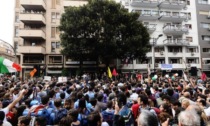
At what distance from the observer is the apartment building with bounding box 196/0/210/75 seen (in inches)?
1724

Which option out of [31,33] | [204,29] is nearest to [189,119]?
[31,33]

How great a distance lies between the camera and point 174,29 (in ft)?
139

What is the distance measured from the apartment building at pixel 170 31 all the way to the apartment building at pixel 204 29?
1.10 metres

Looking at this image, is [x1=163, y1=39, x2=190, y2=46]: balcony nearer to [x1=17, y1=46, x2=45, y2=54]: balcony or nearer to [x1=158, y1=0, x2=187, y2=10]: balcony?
[x1=158, y1=0, x2=187, y2=10]: balcony

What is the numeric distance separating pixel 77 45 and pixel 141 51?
350 inches

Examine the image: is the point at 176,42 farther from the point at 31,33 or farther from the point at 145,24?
the point at 31,33

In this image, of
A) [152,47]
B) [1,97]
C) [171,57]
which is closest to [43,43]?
[152,47]

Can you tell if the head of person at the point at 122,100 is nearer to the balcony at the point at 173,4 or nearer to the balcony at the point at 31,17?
the balcony at the point at 31,17

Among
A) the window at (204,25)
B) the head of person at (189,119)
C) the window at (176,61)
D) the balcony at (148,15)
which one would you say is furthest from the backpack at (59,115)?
the window at (204,25)

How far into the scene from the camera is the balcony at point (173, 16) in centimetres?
4265

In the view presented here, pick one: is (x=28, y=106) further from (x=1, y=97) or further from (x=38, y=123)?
(x=38, y=123)

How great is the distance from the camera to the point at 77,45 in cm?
2916

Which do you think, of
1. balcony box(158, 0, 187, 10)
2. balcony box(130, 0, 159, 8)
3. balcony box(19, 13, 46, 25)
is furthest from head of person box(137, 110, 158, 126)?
balcony box(158, 0, 187, 10)

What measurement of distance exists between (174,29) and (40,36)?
81.1 feet
